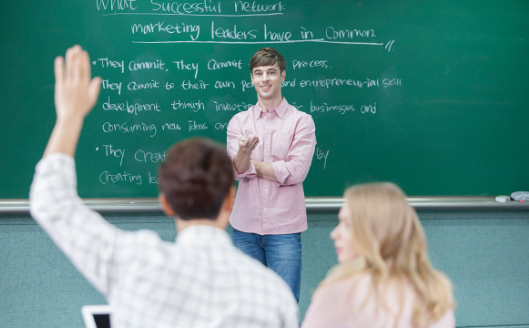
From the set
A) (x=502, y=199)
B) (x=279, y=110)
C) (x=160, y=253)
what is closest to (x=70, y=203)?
(x=160, y=253)

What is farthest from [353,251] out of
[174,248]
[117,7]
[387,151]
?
[117,7]

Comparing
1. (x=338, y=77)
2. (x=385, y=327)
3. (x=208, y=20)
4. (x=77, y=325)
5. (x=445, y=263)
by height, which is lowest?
(x=77, y=325)

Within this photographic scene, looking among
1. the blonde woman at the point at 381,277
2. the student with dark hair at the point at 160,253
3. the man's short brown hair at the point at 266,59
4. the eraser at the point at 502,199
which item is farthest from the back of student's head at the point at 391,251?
the eraser at the point at 502,199

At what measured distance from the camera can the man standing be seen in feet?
7.91

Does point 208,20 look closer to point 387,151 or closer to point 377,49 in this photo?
point 377,49

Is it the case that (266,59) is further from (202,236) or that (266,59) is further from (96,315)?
(202,236)

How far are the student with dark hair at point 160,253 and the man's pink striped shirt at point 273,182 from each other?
4.72ft

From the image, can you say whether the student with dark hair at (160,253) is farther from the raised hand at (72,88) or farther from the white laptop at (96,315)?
the white laptop at (96,315)

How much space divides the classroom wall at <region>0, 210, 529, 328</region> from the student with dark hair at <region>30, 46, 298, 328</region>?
1.99 metres

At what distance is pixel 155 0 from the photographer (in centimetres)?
277

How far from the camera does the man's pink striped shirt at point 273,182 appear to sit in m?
→ 2.42

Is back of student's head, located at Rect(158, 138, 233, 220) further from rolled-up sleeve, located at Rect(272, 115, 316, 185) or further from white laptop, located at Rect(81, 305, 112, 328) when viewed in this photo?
rolled-up sleeve, located at Rect(272, 115, 316, 185)

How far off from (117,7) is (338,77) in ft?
4.61

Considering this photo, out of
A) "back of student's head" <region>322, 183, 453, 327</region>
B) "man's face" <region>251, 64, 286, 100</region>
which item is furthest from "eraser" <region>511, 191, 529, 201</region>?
"back of student's head" <region>322, 183, 453, 327</region>
